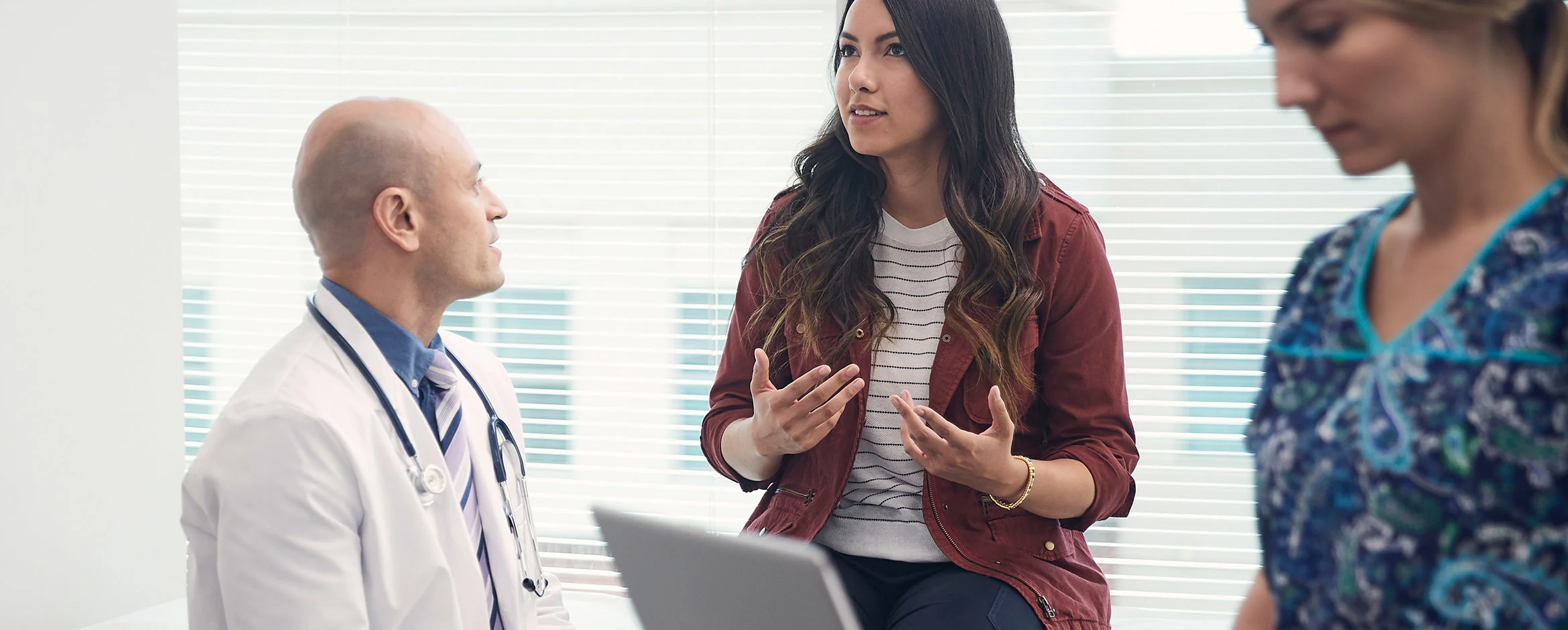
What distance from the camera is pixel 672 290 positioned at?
3.48m

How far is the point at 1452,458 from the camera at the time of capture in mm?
716

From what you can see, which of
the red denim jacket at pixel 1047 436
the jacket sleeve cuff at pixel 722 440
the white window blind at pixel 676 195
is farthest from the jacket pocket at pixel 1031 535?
the white window blind at pixel 676 195

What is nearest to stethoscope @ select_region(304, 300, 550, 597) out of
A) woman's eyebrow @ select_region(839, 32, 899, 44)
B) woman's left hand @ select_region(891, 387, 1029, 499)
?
woman's left hand @ select_region(891, 387, 1029, 499)

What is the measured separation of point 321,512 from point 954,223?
1.03 meters

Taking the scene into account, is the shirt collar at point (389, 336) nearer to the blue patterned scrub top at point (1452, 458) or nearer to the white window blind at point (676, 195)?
the blue patterned scrub top at point (1452, 458)

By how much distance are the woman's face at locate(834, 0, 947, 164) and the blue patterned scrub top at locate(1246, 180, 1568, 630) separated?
105 cm

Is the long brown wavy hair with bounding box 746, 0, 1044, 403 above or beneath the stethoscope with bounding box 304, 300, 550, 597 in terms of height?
above

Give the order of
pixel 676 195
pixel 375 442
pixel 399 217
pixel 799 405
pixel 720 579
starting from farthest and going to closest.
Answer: pixel 676 195 < pixel 799 405 < pixel 399 217 < pixel 375 442 < pixel 720 579

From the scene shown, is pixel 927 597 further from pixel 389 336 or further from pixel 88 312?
pixel 88 312

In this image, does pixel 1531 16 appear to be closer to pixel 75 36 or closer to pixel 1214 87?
pixel 1214 87

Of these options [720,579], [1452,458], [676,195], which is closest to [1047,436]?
[720,579]

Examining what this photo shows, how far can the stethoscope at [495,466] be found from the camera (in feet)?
4.71

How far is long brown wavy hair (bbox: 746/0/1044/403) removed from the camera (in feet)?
5.81

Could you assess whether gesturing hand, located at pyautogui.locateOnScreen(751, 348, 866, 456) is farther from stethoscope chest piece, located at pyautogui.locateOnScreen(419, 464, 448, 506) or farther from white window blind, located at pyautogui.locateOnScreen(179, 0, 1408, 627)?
white window blind, located at pyautogui.locateOnScreen(179, 0, 1408, 627)
